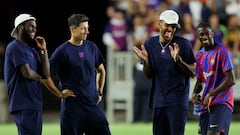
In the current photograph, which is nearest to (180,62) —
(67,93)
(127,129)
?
(67,93)

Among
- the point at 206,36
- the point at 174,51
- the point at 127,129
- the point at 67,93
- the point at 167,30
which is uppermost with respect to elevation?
the point at 167,30

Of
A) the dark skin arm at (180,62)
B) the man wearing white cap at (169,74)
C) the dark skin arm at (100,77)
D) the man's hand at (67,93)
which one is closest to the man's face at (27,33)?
the man's hand at (67,93)

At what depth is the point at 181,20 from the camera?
19.6 m

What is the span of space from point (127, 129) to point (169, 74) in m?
7.69

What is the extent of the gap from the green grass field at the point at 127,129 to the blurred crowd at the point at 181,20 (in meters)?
2.04

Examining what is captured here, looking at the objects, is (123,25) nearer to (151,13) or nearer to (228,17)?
(151,13)

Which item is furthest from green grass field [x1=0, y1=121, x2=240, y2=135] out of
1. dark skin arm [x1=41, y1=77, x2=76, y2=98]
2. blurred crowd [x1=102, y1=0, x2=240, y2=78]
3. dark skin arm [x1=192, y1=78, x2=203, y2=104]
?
dark skin arm [x1=41, y1=77, x2=76, y2=98]

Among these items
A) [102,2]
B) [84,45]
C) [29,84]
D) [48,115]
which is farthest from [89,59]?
[102,2]

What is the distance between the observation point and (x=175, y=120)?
1066 centimetres

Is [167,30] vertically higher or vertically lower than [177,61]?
higher

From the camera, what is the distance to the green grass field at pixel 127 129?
17094 millimetres

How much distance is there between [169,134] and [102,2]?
44.9ft

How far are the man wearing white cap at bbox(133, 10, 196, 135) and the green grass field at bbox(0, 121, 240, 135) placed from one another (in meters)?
5.92

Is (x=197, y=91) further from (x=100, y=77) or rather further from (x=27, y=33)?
(x=27, y=33)
